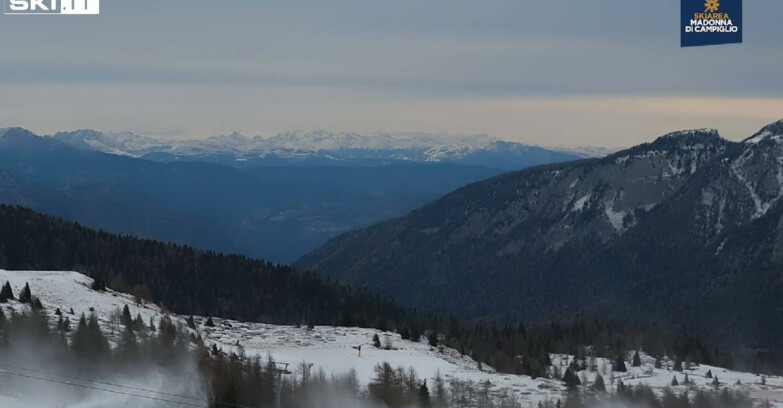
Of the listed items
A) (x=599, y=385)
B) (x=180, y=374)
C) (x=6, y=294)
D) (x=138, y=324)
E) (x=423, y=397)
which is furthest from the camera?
(x=599, y=385)

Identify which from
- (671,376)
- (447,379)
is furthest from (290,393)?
(671,376)

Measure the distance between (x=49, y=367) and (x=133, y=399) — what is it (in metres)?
11.4

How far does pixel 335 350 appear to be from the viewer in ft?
584

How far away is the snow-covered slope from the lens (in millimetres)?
159000

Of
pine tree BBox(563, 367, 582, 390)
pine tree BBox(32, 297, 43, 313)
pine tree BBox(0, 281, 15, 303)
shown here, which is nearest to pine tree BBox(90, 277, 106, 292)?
pine tree BBox(32, 297, 43, 313)

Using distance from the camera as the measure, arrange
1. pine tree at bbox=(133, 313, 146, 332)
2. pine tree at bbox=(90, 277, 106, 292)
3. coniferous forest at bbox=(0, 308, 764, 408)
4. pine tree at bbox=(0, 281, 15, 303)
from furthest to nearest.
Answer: pine tree at bbox=(90, 277, 106, 292), pine tree at bbox=(133, 313, 146, 332), pine tree at bbox=(0, 281, 15, 303), coniferous forest at bbox=(0, 308, 764, 408)

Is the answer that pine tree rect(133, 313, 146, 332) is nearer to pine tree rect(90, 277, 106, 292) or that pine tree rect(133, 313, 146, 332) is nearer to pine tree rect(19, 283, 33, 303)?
pine tree rect(19, 283, 33, 303)

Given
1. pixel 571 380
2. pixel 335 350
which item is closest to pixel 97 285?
pixel 335 350

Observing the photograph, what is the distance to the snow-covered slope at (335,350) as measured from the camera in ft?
522

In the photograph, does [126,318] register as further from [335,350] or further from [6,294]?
[335,350]

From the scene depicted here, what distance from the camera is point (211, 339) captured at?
17488 cm

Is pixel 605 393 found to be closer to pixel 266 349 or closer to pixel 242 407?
pixel 266 349

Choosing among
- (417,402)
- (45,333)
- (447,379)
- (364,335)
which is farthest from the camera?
(364,335)

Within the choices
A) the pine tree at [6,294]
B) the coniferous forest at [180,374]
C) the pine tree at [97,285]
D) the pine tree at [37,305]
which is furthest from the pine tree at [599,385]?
the pine tree at [6,294]
